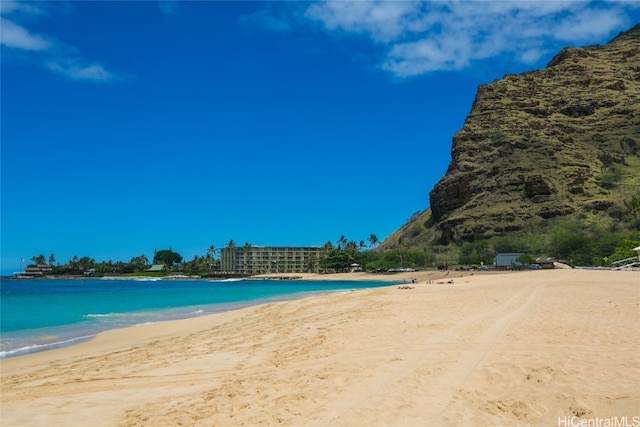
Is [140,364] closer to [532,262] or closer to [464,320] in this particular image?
[464,320]

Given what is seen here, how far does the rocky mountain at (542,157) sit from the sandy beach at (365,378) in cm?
11862

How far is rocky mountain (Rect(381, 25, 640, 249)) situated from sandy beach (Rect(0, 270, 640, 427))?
389ft

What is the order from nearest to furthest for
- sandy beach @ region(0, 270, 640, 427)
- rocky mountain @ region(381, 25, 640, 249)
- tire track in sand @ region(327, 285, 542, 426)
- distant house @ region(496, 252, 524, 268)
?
tire track in sand @ region(327, 285, 542, 426), sandy beach @ region(0, 270, 640, 427), distant house @ region(496, 252, 524, 268), rocky mountain @ region(381, 25, 640, 249)

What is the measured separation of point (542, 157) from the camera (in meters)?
155

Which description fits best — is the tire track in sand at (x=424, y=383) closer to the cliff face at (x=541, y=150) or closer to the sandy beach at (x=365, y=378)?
the sandy beach at (x=365, y=378)

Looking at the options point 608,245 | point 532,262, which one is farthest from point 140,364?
point 532,262

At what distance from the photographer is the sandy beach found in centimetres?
610

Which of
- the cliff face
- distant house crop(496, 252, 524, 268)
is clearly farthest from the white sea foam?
the cliff face

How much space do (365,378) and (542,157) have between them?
166 meters

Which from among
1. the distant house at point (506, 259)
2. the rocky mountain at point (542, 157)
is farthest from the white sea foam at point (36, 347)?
the rocky mountain at point (542, 157)

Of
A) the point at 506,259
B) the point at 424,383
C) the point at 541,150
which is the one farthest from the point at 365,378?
the point at 541,150

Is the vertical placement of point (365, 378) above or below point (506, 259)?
below

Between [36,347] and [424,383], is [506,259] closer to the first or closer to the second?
[36,347]

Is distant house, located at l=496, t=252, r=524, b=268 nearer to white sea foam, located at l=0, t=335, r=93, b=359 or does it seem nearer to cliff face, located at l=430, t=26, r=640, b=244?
cliff face, located at l=430, t=26, r=640, b=244
